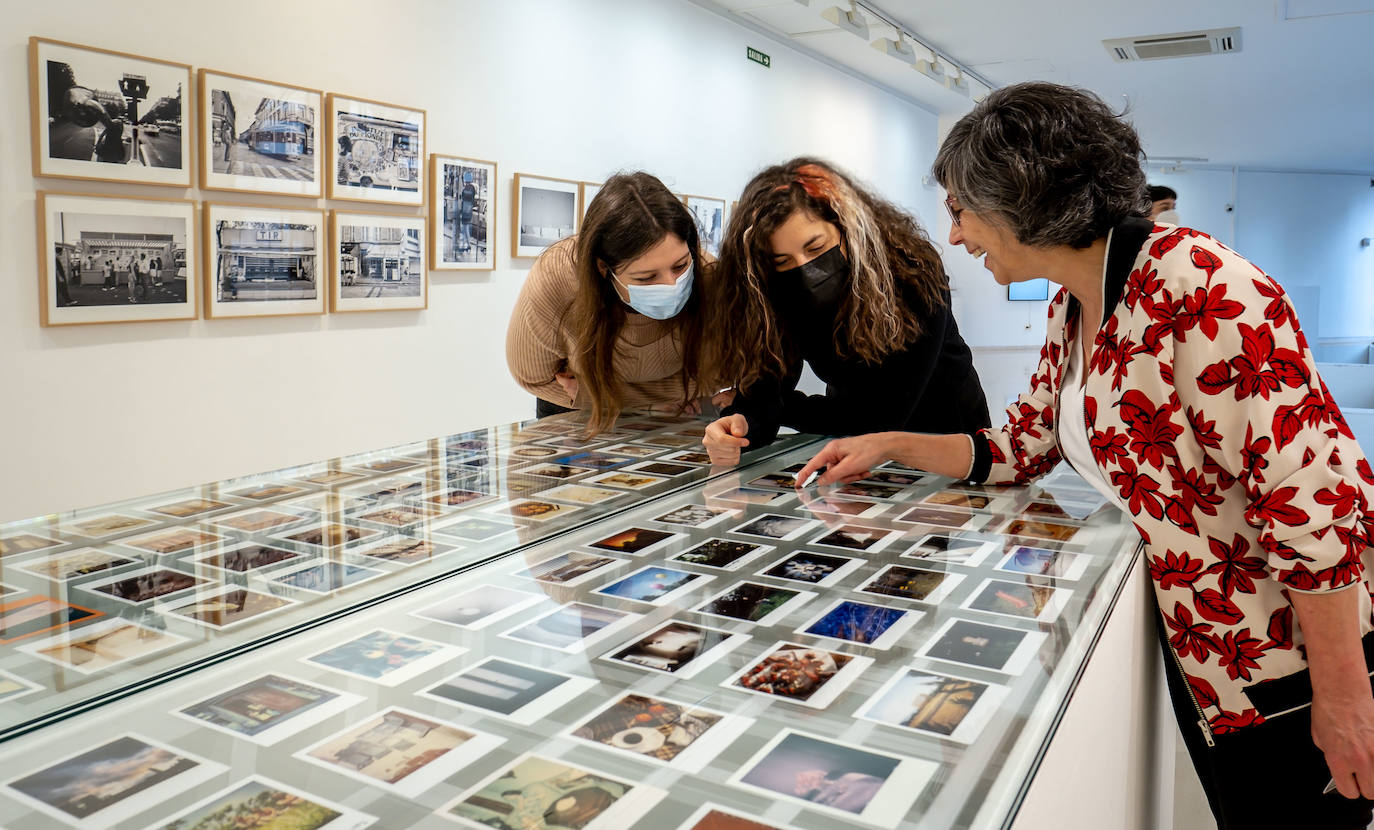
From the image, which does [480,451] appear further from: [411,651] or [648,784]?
[648,784]

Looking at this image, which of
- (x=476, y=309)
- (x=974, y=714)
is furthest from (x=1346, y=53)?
(x=974, y=714)

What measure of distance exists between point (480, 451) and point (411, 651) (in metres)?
1.11

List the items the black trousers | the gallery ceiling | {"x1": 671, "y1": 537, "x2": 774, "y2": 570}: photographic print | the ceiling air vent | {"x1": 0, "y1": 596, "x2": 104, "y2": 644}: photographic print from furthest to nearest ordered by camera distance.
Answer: the ceiling air vent < the gallery ceiling < the black trousers < {"x1": 671, "y1": 537, "x2": 774, "y2": 570}: photographic print < {"x1": 0, "y1": 596, "x2": 104, "y2": 644}: photographic print

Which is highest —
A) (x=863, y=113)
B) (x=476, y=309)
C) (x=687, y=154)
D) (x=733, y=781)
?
(x=863, y=113)

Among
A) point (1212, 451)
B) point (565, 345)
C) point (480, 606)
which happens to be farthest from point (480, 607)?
point (565, 345)

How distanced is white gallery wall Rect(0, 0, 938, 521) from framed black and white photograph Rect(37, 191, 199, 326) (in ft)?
0.17

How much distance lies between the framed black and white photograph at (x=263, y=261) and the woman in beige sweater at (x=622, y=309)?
1.72 meters

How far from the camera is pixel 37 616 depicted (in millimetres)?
1086

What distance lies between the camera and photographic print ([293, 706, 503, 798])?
0.75 meters

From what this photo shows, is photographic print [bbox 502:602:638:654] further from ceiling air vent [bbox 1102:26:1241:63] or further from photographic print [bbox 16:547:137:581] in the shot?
ceiling air vent [bbox 1102:26:1241:63]

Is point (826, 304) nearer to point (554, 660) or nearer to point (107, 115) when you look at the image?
point (554, 660)

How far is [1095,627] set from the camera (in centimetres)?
112

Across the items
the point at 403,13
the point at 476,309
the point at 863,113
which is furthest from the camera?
the point at 863,113

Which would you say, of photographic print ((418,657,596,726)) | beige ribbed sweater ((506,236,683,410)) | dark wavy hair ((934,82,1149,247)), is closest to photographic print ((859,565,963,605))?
photographic print ((418,657,596,726))
